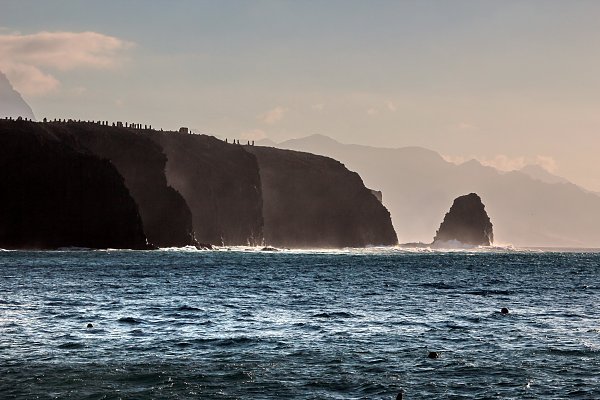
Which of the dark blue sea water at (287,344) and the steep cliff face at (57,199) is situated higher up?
the steep cliff face at (57,199)

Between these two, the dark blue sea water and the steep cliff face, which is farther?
the steep cliff face

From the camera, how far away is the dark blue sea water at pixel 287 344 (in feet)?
98.1

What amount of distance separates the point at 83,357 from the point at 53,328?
9808 millimetres

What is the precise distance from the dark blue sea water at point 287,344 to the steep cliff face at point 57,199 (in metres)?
108

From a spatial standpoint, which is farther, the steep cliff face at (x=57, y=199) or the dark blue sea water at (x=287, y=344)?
the steep cliff face at (x=57, y=199)

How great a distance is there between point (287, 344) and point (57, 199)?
498 ft

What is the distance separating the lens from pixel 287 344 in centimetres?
4009

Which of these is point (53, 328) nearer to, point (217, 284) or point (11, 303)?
point (11, 303)

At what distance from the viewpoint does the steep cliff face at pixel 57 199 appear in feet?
582

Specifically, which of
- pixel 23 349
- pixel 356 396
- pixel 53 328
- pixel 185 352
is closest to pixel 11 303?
pixel 53 328

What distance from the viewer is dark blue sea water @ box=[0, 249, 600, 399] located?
29.9m

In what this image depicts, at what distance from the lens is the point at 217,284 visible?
84500 mm

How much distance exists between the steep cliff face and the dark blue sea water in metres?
108

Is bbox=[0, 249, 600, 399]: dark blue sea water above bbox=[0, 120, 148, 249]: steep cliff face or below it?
below
